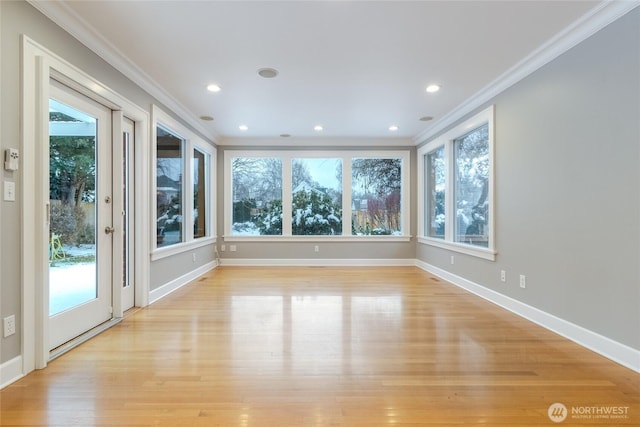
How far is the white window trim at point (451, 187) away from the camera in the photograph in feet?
12.2

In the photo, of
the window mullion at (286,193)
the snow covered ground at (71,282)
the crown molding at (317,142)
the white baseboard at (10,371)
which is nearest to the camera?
the white baseboard at (10,371)

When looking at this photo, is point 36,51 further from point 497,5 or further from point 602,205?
point 602,205

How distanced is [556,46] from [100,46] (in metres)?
3.94

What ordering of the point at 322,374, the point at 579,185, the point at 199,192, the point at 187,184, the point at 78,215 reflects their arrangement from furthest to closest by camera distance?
the point at 199,192 < the point at 187,184 < the point at 78,215 < the point at 579,185 < the point at 322,374

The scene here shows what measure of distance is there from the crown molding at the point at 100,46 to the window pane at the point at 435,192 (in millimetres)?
4212

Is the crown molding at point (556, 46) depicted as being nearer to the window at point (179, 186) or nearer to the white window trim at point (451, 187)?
the white window trim at point (451, 187)

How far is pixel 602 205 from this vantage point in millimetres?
2338

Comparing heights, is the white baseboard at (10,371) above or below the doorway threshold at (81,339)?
above

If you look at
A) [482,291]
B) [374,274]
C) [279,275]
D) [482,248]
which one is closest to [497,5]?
[482,248]

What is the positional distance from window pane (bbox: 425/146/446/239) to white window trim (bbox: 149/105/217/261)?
4.13 m

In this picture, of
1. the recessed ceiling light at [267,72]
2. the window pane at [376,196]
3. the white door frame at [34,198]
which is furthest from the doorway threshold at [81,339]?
the window pane at [376,196]

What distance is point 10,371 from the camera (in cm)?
192

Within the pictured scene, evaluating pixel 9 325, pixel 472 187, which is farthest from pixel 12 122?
pixel 472 187

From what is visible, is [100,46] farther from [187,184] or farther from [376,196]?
[376,196]
